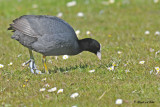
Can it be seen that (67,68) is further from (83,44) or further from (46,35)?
(46,35)

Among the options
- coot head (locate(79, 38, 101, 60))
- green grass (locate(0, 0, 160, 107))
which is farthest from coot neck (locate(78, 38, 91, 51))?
green grass (locate(0, 0, 160, 107))

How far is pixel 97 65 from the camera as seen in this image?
8.05 metres

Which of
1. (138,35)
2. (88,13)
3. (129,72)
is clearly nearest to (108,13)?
(88,13)

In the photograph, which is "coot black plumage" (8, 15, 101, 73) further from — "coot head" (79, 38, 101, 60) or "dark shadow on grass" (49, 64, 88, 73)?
"dark shadow on grass" (49, 64, 88, 73)

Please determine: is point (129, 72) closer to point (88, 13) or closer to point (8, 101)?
point (8, 101)

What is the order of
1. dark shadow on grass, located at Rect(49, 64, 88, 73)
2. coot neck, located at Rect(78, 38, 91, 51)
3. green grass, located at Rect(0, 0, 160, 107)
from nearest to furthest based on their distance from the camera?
green grass, located at Rect(0, 0, 160, 107) < coot neck, located at Rect(78, 38, 91, 51) < dark shadow on grass, located at Rect(49, 64, 88, 73)

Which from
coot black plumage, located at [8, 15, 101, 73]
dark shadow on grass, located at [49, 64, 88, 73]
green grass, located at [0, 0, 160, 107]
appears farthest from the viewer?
dark shadow on grass, located at [49, 64, 88, 73]

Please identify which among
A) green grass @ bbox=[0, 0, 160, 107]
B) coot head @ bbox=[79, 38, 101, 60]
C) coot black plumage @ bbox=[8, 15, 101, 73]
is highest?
coot black plumage @ bbox=[8, 15, 101, 73]

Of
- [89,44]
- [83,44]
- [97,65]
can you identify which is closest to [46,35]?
[83,44]

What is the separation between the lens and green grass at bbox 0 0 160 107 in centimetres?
598

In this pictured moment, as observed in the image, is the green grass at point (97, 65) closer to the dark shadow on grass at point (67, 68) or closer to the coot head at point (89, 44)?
the dark shadow on grass at point (67, 68)

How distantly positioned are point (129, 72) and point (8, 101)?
2.69 m

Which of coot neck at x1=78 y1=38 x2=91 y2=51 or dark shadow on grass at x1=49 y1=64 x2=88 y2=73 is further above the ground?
coot neck at x1=78 y1=38 x2=91 y2=51

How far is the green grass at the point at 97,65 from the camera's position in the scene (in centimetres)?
598
